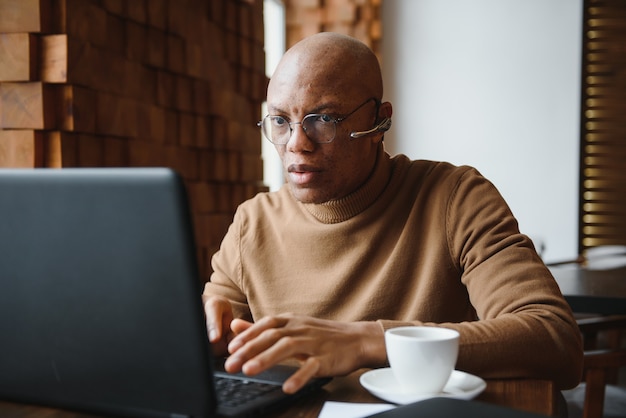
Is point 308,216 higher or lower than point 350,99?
lower

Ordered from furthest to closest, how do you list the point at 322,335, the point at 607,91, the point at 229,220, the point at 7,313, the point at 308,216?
the point at 607,91 → the point at 229,220 → the point at 308,216 → the point at 322,335 → the point at 7,313

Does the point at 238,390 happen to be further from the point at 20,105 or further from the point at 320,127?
the point at 20,105

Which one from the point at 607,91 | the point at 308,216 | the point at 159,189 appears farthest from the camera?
the point at 607,91

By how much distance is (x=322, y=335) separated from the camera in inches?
39.1

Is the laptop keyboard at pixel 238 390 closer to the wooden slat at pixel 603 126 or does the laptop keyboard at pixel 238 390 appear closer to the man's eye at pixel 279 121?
the man's eye at pixel 279 121

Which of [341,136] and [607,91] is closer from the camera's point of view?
[341,136]

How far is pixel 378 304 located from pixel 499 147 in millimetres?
3138

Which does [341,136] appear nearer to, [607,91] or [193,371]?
[193,371]

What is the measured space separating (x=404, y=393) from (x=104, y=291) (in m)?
0.41

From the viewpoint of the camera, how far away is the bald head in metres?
1.51

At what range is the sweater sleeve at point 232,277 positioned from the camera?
1671 millimetres

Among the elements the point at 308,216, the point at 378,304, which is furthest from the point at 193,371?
the point at 308,216

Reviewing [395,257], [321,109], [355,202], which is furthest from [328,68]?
[395,257]

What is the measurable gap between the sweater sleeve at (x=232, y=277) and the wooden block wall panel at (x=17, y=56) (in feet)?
1.93
